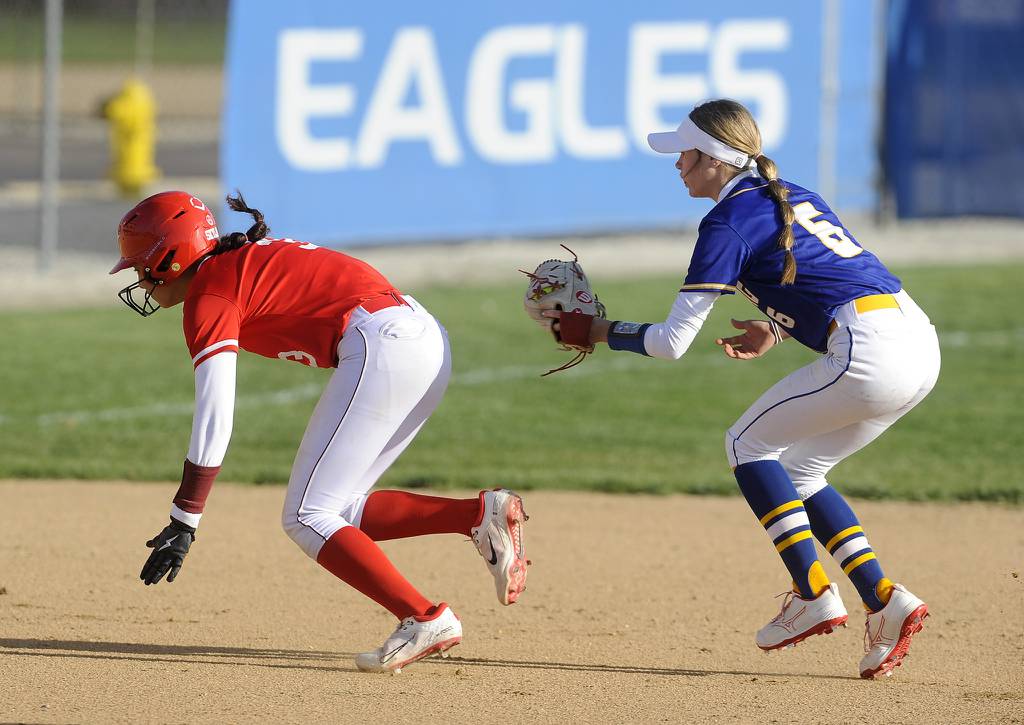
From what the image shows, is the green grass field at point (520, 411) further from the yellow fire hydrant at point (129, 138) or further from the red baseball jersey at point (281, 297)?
the yellow fire hydrant at point (129, 138)

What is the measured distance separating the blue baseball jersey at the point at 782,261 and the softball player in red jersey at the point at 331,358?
1.00 metres

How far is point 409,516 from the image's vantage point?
536 cm

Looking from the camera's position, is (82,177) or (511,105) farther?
(82,177)

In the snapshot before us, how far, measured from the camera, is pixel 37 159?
24.1 metres

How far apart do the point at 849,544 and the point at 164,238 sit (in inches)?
101

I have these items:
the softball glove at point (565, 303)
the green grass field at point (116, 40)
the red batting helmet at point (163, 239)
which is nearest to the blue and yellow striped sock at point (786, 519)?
the softball glove at point (565, 303)

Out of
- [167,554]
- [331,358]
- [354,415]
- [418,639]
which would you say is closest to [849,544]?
[418,639]

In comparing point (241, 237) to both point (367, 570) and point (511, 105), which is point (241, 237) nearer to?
point (367, 570)

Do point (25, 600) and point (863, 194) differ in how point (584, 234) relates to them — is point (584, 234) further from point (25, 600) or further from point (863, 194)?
point (25, 600)

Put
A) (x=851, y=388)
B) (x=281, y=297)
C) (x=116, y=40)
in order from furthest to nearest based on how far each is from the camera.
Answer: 1. (x=116, y=40)
2. (x=281, y=297)
3. (x=851, y=388)

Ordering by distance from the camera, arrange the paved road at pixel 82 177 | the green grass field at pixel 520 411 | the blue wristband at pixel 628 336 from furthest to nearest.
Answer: the paved road at pixel 82 177 → the green grass field at pixel 520 411 → the blue wristband at pixel 628 336

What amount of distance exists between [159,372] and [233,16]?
13.0ft

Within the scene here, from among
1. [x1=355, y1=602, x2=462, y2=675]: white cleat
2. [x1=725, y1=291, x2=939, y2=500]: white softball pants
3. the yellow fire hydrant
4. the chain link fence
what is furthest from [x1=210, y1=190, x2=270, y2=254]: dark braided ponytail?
the yellow fire hydrant

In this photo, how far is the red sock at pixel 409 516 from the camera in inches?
210
